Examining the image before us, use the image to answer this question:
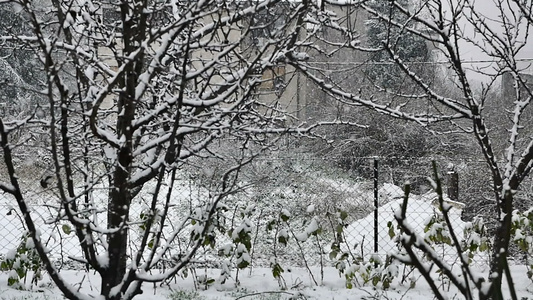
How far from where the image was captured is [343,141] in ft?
36.0

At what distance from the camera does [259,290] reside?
3926 mm

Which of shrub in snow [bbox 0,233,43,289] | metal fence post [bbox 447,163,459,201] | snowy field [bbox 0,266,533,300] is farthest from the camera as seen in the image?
metal fence post [bbox 447,163,459,201]

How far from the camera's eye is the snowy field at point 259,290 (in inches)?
145

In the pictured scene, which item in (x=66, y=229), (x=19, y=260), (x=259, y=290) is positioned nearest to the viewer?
(x=66, y=229)

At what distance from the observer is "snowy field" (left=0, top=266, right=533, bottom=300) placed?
369 cm

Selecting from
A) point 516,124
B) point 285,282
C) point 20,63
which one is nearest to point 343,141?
point 285,282

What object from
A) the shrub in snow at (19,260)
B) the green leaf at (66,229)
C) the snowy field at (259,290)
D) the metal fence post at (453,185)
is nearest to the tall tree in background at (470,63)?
the snowy field at (259,290)

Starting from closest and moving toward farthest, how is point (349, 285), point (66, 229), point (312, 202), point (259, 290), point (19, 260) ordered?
point (66, 229) → point (19, 260) → point (349, 285) → point (259, 290) → point (312, 202)

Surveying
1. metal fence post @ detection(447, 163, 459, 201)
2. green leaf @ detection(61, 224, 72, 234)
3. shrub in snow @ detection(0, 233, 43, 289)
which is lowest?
shrub in snow @ detection(0, 233, 43, 289)

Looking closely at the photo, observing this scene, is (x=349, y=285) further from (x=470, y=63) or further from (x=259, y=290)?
(x=470, y=63)

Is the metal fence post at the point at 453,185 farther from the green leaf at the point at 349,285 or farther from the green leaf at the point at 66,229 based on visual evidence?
the green leaf at the point at 66,229

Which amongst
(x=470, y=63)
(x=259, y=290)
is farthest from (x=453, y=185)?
(x=259, y=290)

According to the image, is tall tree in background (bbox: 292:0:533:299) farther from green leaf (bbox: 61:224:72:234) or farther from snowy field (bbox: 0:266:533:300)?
green leaf (bbox: 61:224:72:234)

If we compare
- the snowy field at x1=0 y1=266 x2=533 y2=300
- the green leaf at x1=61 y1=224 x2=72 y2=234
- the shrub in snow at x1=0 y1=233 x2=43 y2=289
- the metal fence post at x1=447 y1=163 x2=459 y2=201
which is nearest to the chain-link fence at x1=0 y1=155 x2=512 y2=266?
the metal fence post at x1=447 y1=163 x2=459 y2=201
